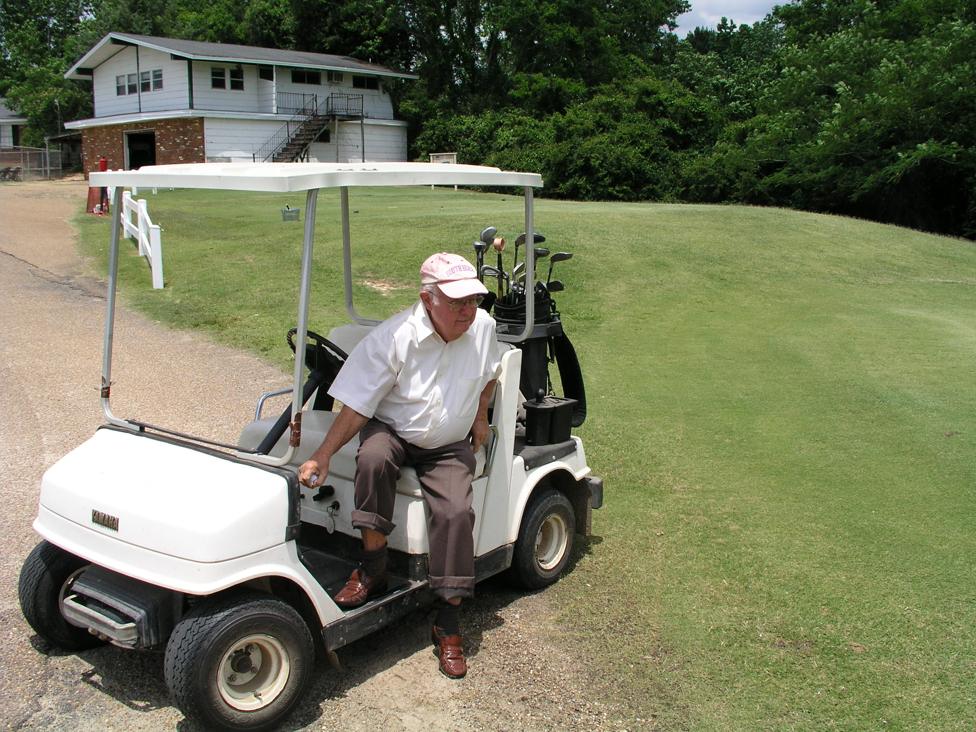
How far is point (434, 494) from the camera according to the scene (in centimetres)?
371

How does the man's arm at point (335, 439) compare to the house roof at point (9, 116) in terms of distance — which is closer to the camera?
the man's arm at point (335, 439)

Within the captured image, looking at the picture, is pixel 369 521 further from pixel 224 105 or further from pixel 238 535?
pixel 224 105

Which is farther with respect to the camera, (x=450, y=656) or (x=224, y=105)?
(x=224, y=105)

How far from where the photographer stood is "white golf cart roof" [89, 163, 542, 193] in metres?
3.25

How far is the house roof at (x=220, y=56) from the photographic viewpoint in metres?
38.2

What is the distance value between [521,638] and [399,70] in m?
46.7

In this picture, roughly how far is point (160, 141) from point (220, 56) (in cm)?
449

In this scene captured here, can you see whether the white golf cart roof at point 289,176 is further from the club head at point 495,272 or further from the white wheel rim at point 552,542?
A: the white wheel rim at point 552,542

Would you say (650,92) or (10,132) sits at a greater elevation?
(650,92)

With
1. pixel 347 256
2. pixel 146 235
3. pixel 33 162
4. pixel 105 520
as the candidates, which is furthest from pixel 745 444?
pixel 33 162

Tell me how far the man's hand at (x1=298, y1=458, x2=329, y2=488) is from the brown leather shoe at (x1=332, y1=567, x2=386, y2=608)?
17.6 inches

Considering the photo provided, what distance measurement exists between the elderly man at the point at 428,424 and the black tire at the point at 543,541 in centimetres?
59

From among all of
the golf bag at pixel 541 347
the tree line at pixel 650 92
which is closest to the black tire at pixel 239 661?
the golf bag at pixel 541 347

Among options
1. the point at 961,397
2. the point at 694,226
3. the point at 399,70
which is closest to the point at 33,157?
the point at 399,70
